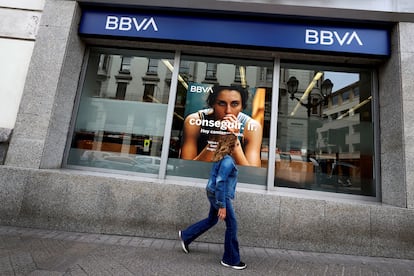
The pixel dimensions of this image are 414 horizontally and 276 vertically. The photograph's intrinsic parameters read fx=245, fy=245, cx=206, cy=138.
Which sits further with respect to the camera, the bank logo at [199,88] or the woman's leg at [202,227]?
the bank logo at [199,88]

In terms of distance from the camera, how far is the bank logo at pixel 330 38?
17.7 feet

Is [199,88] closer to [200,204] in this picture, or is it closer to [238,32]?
[238,32]

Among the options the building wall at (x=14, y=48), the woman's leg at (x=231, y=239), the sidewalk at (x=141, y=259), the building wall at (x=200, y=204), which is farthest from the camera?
the building wall at (x=14, y=48)

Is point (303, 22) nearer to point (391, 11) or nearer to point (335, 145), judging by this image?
point (391, 11)

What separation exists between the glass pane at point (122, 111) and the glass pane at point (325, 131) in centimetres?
296

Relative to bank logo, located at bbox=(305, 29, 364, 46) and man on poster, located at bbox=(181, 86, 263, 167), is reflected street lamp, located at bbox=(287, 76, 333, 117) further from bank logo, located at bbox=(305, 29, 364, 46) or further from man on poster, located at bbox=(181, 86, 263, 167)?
man on poster, located at bbox=(181, 86, 263, 167)

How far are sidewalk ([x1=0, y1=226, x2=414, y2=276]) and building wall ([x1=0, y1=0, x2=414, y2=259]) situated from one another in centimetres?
22

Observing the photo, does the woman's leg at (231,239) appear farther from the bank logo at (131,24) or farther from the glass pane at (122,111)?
the bank logo at (131,24)

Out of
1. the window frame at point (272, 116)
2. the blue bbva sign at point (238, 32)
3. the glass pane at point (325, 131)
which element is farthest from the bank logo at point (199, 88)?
the glass pane at point (325, 131)

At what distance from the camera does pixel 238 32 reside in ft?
18.3

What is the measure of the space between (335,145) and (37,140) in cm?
657

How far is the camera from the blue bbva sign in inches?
213

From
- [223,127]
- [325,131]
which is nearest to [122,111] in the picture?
[223,127]

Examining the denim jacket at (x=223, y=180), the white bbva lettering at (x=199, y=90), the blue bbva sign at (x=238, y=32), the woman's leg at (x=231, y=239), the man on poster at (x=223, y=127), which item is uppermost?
the blue bbva sign at (x=238, y=32)
